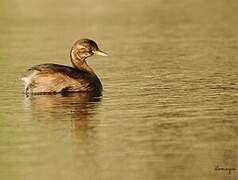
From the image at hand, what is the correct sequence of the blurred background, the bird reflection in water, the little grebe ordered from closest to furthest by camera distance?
the blurred background → the bird reflection in water → the little grebe

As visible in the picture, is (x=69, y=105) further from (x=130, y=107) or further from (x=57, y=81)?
(x=57, y=81)

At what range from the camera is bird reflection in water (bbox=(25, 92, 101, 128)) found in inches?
674

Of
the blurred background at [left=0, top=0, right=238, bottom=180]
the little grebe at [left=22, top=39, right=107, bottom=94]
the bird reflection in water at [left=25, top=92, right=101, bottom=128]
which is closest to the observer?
the blurred background at [left=0, top=0, right=238, bottom=180]

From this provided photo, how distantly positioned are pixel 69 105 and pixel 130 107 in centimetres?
132

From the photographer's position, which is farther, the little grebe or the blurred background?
the little grebe

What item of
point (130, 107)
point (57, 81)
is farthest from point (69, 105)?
point (57, 81)

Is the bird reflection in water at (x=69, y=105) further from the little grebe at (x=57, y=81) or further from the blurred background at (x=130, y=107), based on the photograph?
the little grebe at (x=57, y=81)

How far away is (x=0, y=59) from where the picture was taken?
26672 millimetres

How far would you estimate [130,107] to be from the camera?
17891 mm

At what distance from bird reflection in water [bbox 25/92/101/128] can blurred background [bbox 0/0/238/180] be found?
0.02 m

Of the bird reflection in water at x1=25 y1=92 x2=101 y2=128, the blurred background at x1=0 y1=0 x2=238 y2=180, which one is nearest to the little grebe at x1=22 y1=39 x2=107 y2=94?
the bird reflection in water at x1=25 y1=92 x2=101 y2=128

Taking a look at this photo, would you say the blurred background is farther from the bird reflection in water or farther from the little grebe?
the little grebe

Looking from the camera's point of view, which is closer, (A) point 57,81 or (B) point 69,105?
(B) point 69,105

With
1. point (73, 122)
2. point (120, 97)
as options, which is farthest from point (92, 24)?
point (73, 122)
